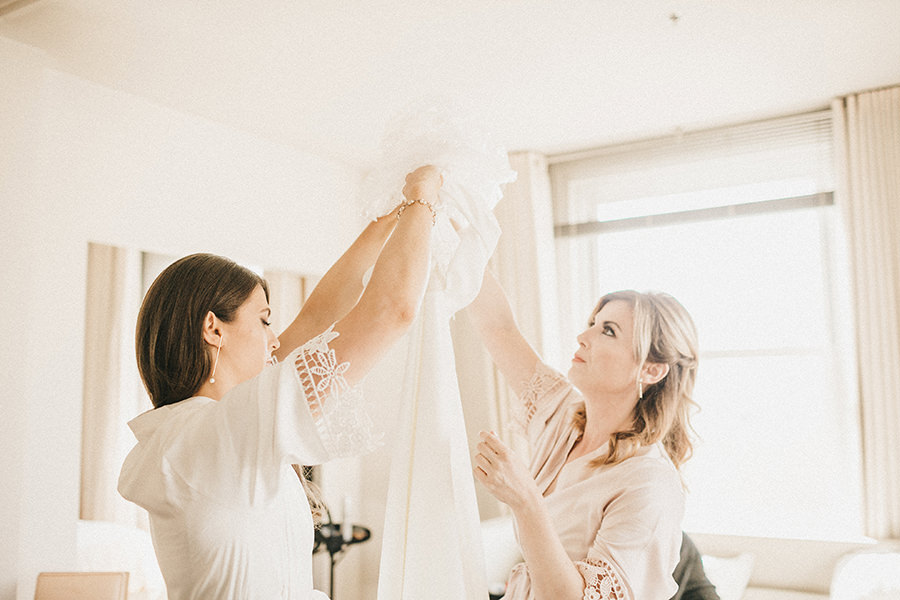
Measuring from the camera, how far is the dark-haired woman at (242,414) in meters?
0.96

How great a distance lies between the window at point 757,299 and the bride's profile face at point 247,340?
9.78ft

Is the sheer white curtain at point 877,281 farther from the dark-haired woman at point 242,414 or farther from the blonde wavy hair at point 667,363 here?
the dark-haired woman at point 242,414

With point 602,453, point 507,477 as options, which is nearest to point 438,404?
point 507,477

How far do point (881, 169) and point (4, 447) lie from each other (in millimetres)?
3764

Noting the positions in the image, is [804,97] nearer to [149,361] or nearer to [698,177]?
[698,177]

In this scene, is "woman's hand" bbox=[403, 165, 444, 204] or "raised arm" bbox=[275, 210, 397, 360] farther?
"raised arm" bbox=[275, 210, 397, 360]

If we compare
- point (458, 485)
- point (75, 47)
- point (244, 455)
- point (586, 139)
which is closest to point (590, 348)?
point (458, 485)

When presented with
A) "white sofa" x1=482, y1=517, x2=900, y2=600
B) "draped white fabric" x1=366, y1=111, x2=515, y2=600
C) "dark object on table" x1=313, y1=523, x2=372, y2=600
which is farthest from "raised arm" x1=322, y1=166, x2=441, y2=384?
"dark object on table" x1=313, y1=523, x2=372, y2=600

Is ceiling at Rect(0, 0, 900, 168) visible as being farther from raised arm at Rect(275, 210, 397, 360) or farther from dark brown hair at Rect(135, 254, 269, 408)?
dark brown hair at Rect(135, 254, 269, 408)

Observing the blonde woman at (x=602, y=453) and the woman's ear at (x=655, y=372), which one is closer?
the blonde woman at (x=602, y=453)

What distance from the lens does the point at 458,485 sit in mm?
1164

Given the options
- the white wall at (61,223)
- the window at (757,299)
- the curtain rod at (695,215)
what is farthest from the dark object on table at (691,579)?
the white wall at (61,223)

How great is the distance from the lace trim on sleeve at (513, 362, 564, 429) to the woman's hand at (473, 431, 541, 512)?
500 millimetres

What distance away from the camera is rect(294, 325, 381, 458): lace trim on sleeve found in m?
0.96
